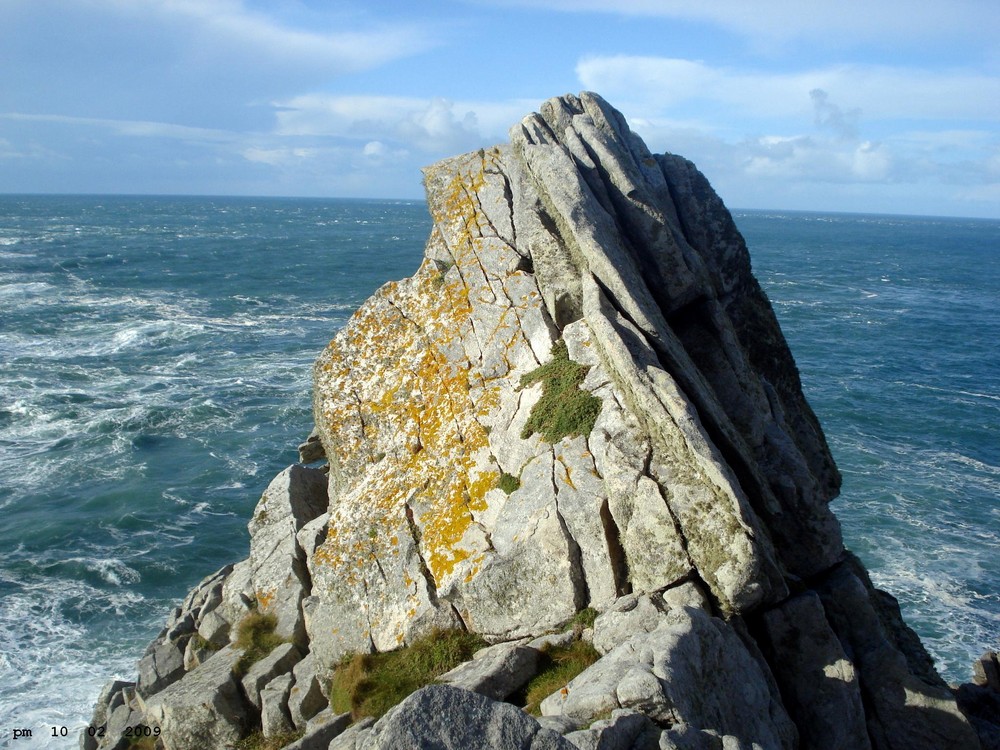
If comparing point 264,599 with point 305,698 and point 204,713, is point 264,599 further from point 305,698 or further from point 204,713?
point 305,698

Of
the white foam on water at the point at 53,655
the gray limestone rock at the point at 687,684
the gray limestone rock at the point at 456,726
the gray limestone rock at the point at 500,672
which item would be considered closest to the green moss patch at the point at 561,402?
the gray limestone rock at the point at 500,672

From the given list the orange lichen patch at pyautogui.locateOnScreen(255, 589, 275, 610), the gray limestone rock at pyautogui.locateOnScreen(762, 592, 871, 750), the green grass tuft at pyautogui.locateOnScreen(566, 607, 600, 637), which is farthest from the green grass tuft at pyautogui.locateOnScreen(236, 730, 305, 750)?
the gray limestone rock at pyautogui.locateOnScreen(762, 592, 871, 750)

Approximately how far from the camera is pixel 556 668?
13.9 metres

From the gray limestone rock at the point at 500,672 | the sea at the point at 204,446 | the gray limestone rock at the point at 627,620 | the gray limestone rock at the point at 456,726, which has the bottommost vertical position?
the sea at the point at 204,446

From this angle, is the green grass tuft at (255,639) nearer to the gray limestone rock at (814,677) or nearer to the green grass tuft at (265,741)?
the green grass tuft at (265,741)

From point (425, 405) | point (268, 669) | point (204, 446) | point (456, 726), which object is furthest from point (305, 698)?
point (204, 446)

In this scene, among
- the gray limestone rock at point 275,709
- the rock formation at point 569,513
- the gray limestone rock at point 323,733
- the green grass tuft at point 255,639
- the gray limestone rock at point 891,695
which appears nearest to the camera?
the rock formation at point 569,513

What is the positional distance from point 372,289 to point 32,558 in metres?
68.4

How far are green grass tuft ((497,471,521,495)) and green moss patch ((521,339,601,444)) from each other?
0.98 metres

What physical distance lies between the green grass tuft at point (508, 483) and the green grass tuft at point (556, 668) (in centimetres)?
377

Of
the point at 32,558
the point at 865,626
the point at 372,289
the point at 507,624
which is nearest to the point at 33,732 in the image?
→ the point at 32,558

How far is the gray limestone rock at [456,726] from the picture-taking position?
863 cm

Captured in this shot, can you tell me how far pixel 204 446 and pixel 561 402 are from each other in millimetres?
33540

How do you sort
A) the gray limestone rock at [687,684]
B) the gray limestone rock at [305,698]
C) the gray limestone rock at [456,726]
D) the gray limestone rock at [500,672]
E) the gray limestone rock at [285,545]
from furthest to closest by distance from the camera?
the gray limestone rock at [285,545]
the gray limestone rock at [305,698]
the gray limestone rock at [500,672]
the gray limestone rock at [687,684]
the gray limestone rock at [456,726]
